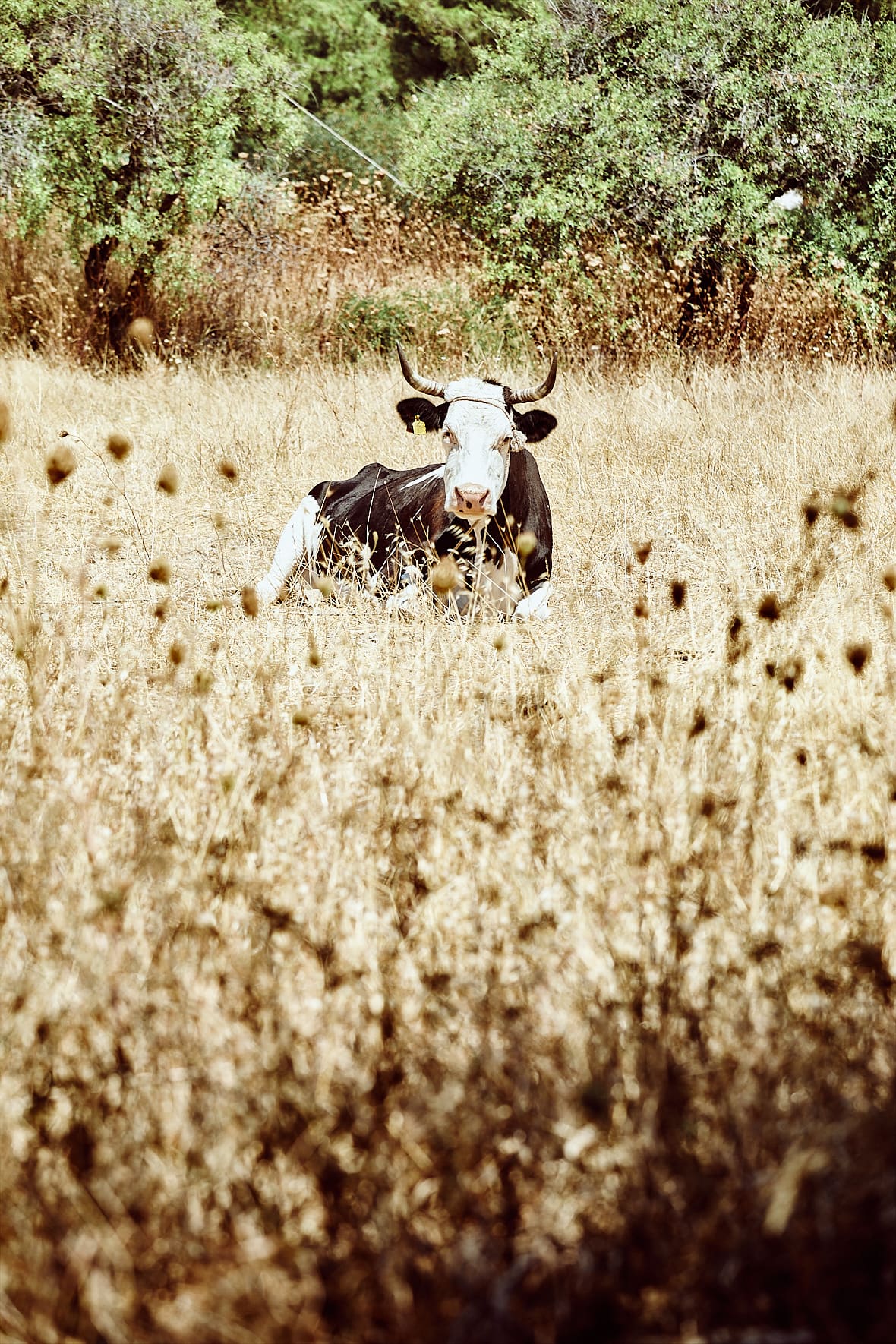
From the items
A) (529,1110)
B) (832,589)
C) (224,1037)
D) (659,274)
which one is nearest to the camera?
(529,1110)

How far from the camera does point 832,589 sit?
4.41 metres

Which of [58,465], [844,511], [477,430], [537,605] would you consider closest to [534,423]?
Answer: [477,430]

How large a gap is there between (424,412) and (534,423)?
0.53 meters

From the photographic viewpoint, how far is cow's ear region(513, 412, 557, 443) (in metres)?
5.31

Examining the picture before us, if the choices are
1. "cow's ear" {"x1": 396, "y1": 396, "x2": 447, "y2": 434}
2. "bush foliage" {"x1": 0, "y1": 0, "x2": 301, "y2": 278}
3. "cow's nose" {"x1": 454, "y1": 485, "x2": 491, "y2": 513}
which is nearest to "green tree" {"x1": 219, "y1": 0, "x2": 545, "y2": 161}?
"bush foliage" {"x1": 0, "y1": 0, "x2": 301, "y2": 278}

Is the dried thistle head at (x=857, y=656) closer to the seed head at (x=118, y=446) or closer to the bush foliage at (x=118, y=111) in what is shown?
the seed head at (x=118, y=446)

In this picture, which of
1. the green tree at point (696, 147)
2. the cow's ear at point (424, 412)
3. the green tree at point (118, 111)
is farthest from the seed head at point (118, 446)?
the green tree at point (696, 147)

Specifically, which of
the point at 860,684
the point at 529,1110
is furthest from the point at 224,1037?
the point at 860,684

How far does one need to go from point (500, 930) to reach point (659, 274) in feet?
32.1

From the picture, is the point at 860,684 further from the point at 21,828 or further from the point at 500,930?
the point at 21,828

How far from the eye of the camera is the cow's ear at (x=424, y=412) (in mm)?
5340

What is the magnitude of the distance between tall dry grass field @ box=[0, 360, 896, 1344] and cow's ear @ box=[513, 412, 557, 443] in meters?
1.47

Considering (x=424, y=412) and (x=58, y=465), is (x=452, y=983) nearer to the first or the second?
(x=58, y=465)

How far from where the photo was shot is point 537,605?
193 inches
